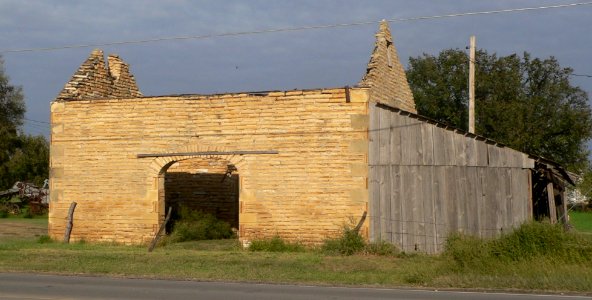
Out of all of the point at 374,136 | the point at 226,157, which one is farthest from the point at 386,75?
the point at 226,157

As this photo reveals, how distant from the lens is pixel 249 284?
1686 cm

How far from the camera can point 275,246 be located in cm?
2339

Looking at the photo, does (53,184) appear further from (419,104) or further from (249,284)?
(419,104)

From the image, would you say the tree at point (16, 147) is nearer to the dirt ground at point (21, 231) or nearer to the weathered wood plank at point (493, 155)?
the dirt ground at point (21, 231)

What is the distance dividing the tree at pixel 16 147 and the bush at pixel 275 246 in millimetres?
44264

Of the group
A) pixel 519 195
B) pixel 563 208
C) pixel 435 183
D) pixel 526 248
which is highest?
pixel 435 183

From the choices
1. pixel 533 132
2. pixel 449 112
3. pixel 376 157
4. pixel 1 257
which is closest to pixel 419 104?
pixel 449 112

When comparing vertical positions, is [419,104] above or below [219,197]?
above

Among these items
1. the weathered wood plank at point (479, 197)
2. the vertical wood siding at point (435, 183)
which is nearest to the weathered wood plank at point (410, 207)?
the vertical wood siding at point (435, 183)

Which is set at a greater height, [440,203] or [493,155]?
[493,155]

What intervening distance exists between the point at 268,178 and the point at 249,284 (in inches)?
291

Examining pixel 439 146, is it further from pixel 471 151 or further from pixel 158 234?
pixel 158 234

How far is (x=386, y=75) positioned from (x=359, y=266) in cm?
939

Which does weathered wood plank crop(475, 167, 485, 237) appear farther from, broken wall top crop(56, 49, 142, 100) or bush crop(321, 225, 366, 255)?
broken wall top crop(56, 49, 142, 100)
